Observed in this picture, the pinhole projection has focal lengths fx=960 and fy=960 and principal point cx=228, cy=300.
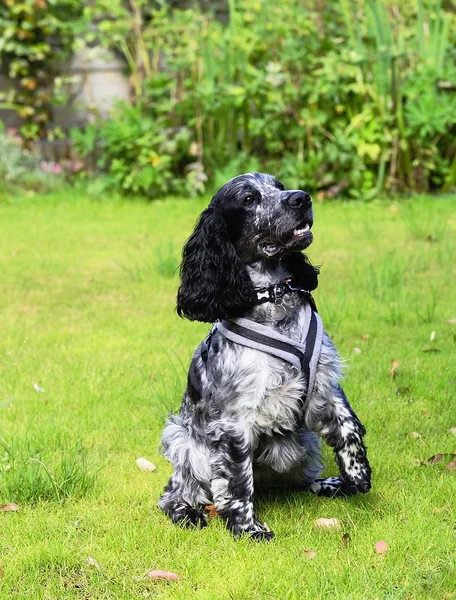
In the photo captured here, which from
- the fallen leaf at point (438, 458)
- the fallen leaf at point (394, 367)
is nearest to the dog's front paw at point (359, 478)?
the fallen leaf at point (438, 458)

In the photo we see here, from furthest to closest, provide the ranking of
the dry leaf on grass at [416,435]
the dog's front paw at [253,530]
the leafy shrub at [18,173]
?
1. the leafy shrub at [18,173]
2. the dry leaf on grass at [416,435]
3. the dog's front paw at [253,530]

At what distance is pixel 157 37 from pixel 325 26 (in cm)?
217

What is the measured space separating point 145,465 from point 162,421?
0.51 meters

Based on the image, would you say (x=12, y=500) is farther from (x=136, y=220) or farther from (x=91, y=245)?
(x=136, y=220)

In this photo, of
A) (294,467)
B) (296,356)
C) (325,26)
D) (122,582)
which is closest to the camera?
(122,582)

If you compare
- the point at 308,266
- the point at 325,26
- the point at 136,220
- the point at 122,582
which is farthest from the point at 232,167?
the point at 122,582

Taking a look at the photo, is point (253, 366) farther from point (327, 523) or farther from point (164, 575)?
point (164, 575)

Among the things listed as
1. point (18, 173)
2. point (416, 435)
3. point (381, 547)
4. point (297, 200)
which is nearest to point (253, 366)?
point (297, 200)

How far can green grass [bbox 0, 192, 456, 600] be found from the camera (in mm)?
3455

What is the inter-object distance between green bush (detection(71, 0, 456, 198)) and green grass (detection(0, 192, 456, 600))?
1224 millimetres

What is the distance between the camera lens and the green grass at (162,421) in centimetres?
346

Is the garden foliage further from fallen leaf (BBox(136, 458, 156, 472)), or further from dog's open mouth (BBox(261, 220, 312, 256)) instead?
dog's open mouth (BBox(261, 220, 312, 256))

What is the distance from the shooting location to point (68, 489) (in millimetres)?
4172

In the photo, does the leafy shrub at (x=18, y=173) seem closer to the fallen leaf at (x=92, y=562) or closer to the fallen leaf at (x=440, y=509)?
the fallen leaf at (x=92, y=562)
